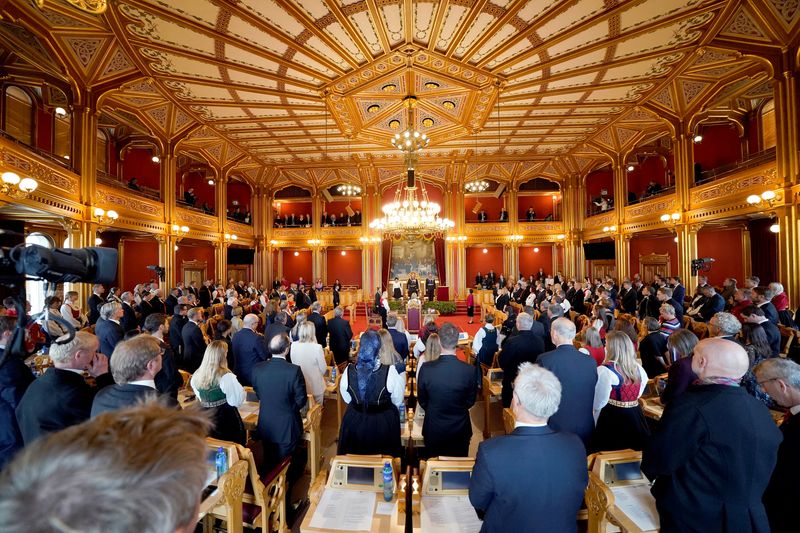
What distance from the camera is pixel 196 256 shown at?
15836 mm

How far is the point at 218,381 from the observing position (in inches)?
111

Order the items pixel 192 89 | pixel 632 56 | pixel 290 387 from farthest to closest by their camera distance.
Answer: pixel 192 89 < pixel 632 56 < pixel 290 387

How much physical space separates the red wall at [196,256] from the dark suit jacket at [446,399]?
1457 cm

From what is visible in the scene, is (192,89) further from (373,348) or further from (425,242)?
(425,242)

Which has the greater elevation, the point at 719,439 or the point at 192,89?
the point at 192,89

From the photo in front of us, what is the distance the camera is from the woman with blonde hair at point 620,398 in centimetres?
278

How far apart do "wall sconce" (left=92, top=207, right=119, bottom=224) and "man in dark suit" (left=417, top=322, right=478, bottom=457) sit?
9.55 meters

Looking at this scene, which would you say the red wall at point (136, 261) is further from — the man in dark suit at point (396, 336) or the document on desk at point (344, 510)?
the document on desk at point (344, 510)

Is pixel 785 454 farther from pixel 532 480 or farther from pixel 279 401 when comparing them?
pixel 279 401

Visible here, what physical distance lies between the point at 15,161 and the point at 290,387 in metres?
7.62

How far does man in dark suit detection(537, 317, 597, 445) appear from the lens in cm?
269

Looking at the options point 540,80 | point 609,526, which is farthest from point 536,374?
point 540,80

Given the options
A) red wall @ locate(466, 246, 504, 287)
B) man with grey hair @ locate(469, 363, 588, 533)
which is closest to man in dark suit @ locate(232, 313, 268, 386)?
man with grey hair @ locate(469, 363, 588, 533)

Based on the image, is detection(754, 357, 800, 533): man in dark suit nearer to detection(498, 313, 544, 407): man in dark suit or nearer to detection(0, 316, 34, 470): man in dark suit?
detection(498, 313, 544, 407): man in dark suit
